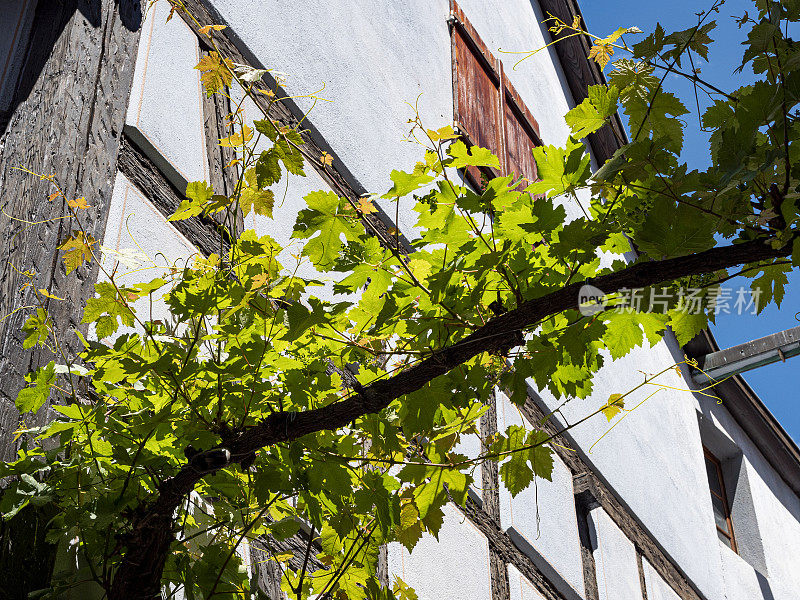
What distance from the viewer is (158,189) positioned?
283 cm

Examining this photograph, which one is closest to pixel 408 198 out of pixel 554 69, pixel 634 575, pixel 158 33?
pixel 158 33

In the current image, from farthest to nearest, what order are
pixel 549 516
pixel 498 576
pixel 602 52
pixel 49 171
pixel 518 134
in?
pixel 518 134
pixel 549 516
pixel 498 576
pixel 49 171
pixel 602 52

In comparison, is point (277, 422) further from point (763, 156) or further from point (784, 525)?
point (784, 525)

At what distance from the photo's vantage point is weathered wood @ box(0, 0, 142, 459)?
2.19 meters

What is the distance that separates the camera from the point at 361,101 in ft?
13.8

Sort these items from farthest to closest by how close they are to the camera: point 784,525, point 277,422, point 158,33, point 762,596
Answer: point 784,525, point 762,596, point 158,33, point 277,422

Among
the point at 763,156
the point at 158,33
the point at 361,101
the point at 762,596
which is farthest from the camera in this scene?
the point at 762,596

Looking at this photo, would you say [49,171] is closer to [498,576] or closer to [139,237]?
[139,237]

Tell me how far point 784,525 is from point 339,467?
8.29m

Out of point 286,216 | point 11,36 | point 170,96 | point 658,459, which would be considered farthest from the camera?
point 658,459

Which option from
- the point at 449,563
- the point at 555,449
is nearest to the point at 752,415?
the point at 555,449

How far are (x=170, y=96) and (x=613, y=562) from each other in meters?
3.65

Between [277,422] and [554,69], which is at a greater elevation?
[554,69]

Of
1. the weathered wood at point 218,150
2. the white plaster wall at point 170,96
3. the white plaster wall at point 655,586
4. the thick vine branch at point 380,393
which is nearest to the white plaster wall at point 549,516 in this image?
the white plaster wall at point 655,586
